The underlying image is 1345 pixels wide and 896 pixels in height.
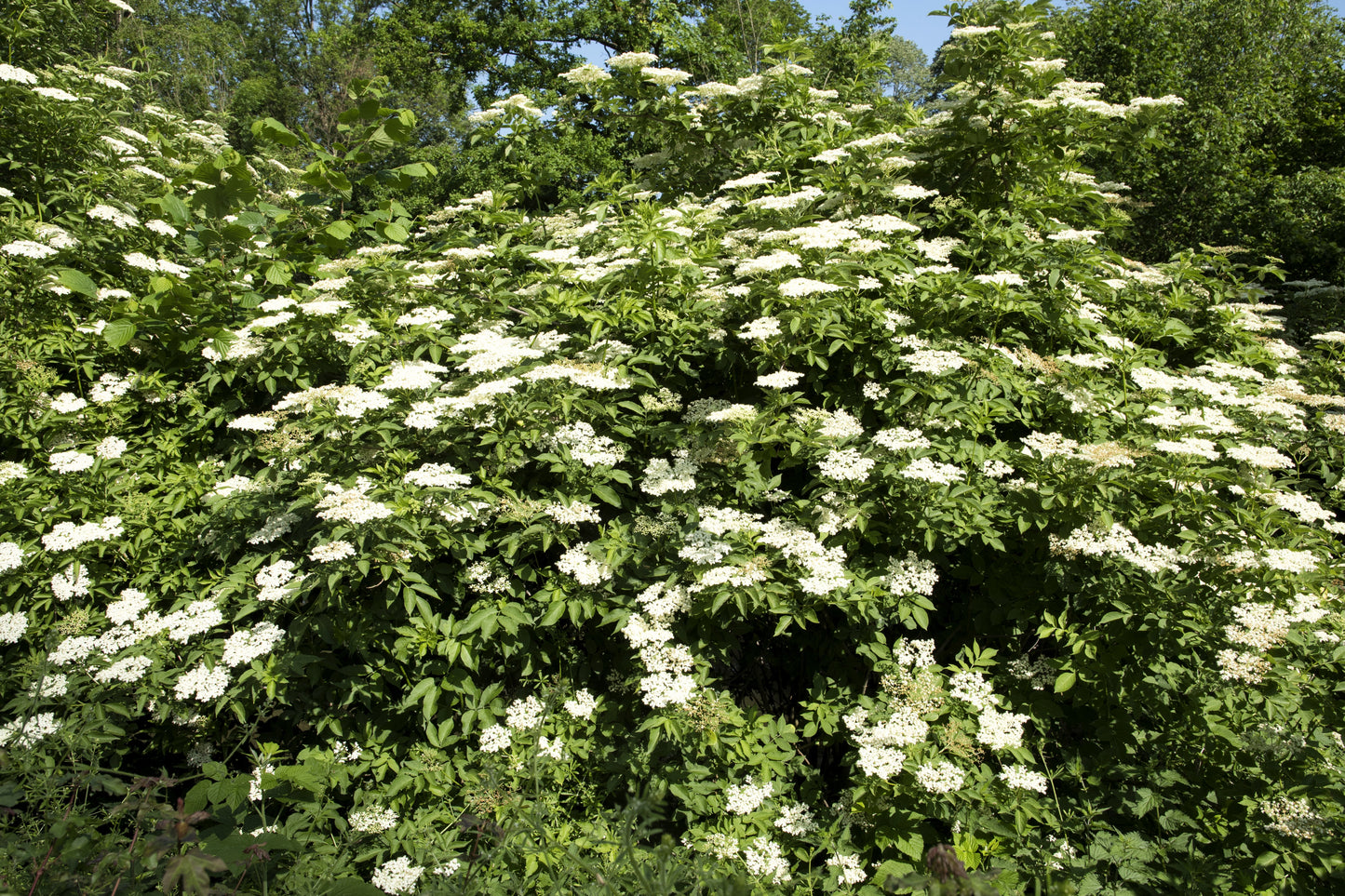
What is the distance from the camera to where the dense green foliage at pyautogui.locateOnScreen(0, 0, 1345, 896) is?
2.77 m

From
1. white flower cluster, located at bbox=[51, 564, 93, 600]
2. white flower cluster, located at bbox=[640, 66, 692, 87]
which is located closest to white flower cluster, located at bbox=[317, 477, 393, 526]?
white flower cluster, located at bbox=[51, 564, 93, 600]

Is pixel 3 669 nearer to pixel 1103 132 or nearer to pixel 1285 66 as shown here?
pixel 1103 132

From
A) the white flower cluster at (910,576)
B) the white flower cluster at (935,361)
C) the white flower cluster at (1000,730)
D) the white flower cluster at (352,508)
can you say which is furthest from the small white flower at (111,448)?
the white flower cluster at (1000,730)

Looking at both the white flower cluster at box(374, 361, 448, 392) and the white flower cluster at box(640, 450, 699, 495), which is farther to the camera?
the white flower cluster at box(374, 361, 448, 392)

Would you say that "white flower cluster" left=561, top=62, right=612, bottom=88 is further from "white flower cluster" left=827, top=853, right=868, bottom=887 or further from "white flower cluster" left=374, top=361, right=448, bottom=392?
"white flower cluster" left=827, top=853, right=868, bottom=887

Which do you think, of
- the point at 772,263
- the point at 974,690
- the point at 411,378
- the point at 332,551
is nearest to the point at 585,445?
the point at 411,378

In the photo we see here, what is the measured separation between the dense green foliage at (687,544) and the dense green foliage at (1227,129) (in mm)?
6851

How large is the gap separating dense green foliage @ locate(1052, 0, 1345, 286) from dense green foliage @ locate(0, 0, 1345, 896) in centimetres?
685

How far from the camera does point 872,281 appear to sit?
344 cm

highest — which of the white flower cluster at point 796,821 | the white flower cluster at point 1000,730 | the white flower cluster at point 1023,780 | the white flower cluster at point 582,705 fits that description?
the white flower cluster at point 1000,730

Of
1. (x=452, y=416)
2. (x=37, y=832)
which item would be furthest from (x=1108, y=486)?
(x=37, y=832)

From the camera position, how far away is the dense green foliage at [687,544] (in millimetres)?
2771

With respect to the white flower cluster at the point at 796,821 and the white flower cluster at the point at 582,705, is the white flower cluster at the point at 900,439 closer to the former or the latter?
the white flower cluster at the point at 796,821

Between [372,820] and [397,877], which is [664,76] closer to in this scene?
[372,820]
